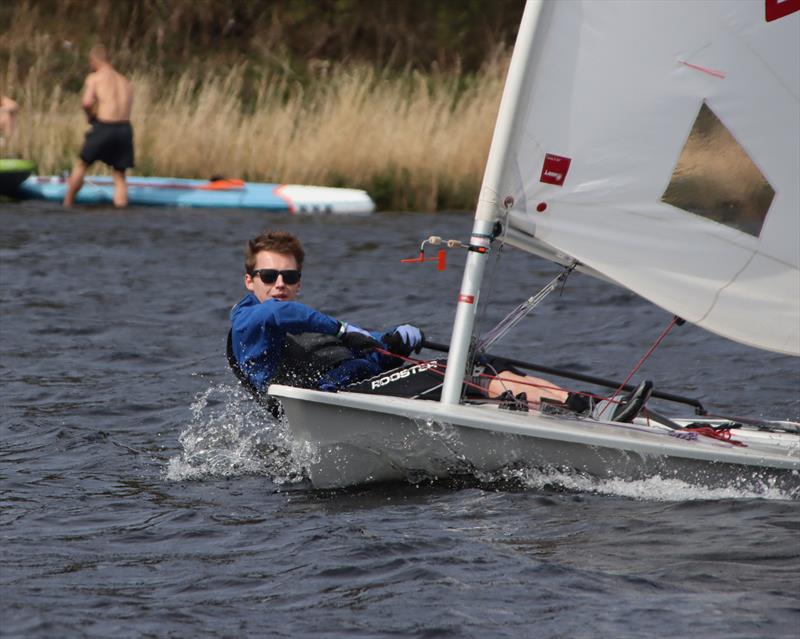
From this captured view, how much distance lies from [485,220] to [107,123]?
884 centimetres

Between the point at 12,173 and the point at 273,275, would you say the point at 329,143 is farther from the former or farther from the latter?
the point at 273,275

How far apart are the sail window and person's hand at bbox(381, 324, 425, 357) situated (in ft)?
3.18

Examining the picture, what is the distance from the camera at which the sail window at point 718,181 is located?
15.9ft

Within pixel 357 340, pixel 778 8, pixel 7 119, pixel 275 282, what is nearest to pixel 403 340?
pixel 357 340

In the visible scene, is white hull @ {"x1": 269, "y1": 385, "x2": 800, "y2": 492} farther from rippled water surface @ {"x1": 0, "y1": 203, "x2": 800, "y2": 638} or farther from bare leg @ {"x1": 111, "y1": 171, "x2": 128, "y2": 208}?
bare leg @ {"x1": 111, "y1": 171, "x2": 128, "y2": 208}

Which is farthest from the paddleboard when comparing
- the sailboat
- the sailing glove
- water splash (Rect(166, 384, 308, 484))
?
the sailboat

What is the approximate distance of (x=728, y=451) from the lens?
466 centimetres

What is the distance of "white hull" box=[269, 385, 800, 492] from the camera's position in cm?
461

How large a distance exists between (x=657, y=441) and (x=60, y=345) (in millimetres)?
4084

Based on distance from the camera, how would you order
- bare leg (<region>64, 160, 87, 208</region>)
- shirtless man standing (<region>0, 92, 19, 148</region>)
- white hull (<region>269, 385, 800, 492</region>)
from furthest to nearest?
shirtless man standing (<region>0, 92, 19, 148</region>), bare leg (<region>64, 160, 87, 208</region>), white hull (<region>269, 385, 800, 492</region>)

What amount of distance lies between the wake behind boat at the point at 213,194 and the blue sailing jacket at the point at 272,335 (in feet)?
27.2

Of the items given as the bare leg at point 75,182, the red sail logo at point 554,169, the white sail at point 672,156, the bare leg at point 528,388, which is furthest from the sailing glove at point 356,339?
the bare leg at point 75,182

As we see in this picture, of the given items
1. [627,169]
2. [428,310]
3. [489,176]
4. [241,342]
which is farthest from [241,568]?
[428,310]

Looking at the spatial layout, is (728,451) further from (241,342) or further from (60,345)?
(60,345)
